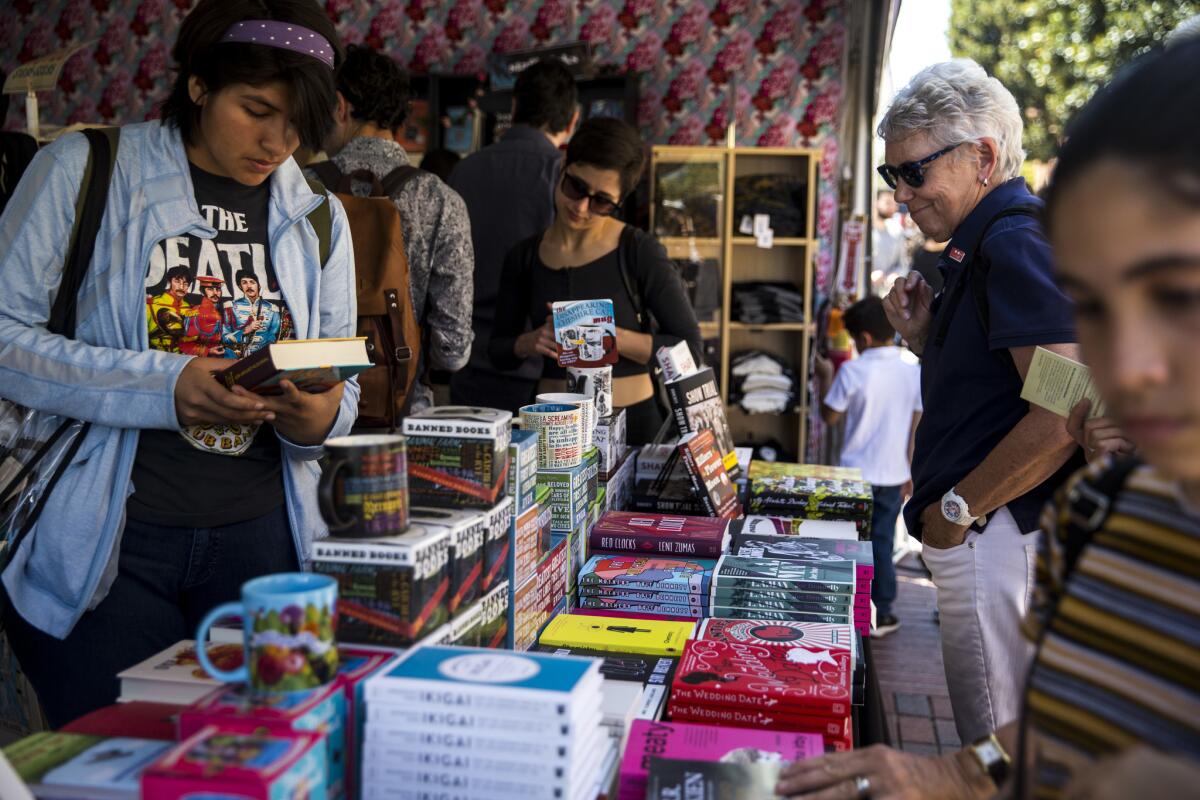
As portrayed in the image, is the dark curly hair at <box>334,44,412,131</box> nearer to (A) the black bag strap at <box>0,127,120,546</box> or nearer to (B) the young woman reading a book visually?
(B) the young woman reading a book

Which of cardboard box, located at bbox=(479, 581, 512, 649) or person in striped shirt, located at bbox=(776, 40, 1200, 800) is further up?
person in striped shirt, located at bbox=(776, 40, 1200, 800)

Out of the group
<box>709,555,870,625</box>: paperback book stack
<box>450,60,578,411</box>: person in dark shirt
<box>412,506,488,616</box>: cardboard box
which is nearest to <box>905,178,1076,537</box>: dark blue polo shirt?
<box>709,555,870,625</box>: paperback book stack

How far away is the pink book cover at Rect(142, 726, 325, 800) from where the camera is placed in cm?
104

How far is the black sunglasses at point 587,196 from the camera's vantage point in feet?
10.8

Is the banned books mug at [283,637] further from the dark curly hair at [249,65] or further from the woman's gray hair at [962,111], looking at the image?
the woman's gray hair at [962,111]

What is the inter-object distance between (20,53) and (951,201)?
8317 millimetres

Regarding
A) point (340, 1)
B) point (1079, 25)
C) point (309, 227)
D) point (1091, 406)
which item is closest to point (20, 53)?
point (340, 1)

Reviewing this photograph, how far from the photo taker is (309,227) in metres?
2.02

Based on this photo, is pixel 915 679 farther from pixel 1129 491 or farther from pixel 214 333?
pixel 1129 491

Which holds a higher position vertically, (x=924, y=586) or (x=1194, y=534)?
(x=1194, y=534)

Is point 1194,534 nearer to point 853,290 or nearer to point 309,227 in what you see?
point 309,227

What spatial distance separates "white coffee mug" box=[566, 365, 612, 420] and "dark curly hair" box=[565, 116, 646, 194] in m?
0.86

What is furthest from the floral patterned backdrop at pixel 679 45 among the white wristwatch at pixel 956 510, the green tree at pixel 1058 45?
the green tree at pixel 1058 45

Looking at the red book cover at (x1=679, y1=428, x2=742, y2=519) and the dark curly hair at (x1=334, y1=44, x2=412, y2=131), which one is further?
the dark curly hair at (x1=334, y1=44, x2=412, y2=131)
